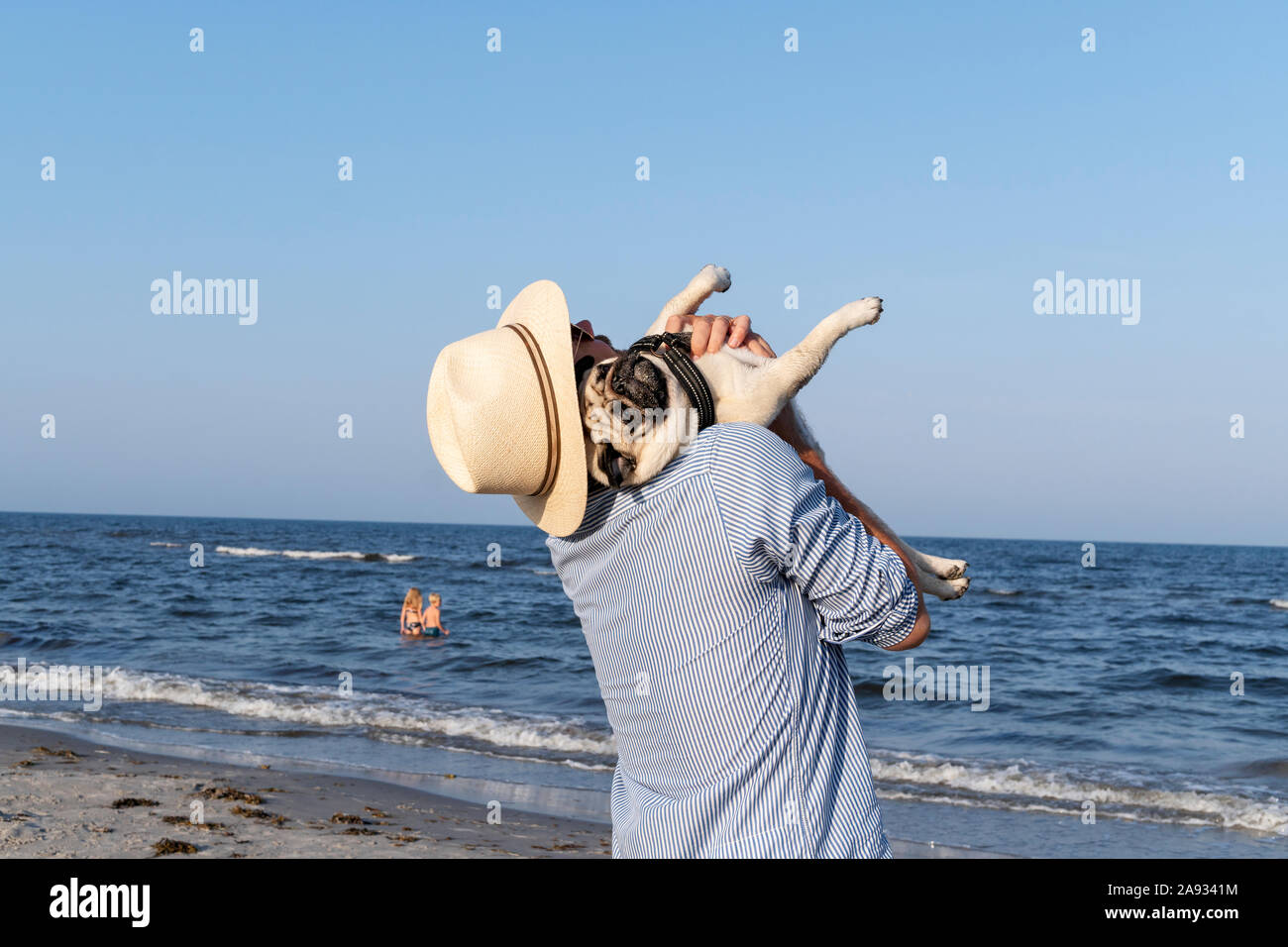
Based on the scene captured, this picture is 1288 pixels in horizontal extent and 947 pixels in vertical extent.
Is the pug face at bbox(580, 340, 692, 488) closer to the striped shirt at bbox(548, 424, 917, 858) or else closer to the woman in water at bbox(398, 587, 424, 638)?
the striped shirt at bbox(548, 424, 917, 858)

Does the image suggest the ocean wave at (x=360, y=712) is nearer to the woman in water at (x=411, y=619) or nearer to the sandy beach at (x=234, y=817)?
the sandy beach at (x=234, y=817)

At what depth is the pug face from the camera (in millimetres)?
1639

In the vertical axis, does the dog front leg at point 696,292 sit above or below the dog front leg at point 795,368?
above

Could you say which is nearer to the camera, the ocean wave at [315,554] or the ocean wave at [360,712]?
the ocean wave at [360,712]

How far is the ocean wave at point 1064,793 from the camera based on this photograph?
8266mm

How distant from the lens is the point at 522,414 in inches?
68.7

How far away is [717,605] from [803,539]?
0.59 feet

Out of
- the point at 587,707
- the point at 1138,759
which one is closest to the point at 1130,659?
the point at 1138,759

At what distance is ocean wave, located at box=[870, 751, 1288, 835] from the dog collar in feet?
25.5

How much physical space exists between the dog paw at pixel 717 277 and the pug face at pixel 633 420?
482 millimetres

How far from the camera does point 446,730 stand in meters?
11.1

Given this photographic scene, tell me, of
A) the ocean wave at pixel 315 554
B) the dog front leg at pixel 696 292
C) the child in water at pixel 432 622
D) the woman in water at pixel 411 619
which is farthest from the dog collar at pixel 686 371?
the ocean wave at pixel 315 554

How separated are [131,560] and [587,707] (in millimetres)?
29993
